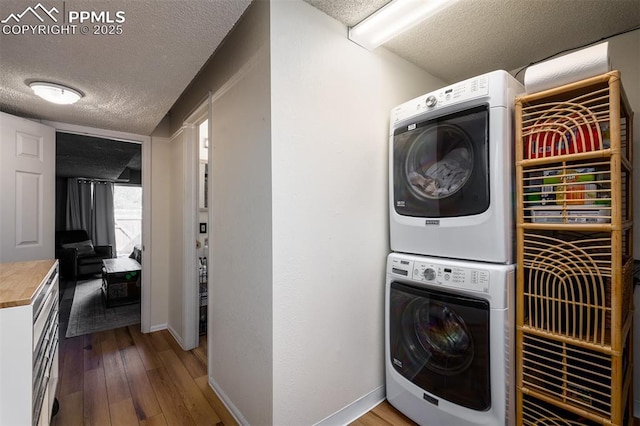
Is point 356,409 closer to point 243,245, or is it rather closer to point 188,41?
point 243,245

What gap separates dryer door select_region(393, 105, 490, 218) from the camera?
1350 mm

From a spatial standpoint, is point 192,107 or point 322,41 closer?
point 322,41

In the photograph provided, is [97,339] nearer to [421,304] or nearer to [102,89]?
[102,89]

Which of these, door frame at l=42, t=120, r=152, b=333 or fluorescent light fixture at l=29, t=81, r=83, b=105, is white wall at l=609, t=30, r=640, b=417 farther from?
door frame at l=42, t=120, r=152, b=333

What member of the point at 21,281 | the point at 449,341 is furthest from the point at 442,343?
the point at 21,281

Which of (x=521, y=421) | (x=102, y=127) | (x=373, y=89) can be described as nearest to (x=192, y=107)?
(x=102, y=127)

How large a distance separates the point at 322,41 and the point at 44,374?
2116 mm

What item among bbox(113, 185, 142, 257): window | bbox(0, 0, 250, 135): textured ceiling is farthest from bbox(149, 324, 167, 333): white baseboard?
bbox(113, 185, 142, 257): window

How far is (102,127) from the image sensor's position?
2674 millimetres

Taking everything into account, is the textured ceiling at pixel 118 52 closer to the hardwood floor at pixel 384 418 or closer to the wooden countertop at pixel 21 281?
the wooden countertop at pixel 21 281

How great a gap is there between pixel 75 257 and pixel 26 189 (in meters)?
3.84

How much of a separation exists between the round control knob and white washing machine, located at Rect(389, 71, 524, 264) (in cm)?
11

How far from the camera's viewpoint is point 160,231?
2951 millimetres

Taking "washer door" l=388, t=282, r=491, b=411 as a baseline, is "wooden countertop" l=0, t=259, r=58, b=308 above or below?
above
